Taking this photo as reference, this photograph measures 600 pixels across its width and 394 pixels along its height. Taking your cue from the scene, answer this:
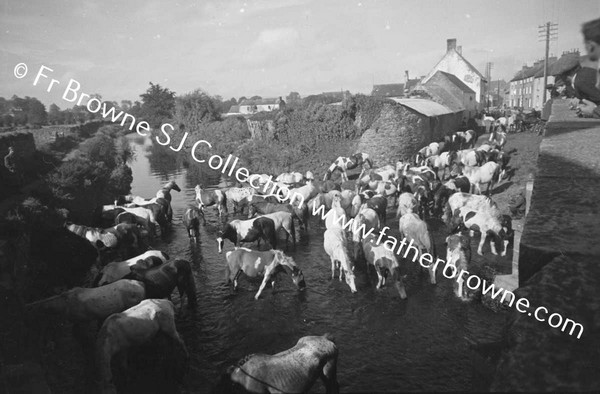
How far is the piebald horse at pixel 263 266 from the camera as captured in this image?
1020cm

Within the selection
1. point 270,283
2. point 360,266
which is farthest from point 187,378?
point 360,266

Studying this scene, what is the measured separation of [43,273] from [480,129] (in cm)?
4099

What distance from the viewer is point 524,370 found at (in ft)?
4.33

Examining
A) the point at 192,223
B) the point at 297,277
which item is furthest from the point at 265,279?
the point at 192,223

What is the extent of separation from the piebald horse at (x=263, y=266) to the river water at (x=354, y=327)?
0.52m

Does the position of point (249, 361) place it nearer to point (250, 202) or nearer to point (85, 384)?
point (85, 384)

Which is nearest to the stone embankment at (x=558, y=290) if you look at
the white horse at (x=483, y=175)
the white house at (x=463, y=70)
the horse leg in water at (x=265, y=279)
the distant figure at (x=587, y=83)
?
the distant figure at (x=587, y=83)

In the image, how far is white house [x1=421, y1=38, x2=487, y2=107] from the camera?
170 feet

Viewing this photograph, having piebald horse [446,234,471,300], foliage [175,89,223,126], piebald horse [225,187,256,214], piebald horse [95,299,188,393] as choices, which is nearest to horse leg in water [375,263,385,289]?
piebald horse [446,234,471,300]

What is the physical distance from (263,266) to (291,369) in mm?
4745

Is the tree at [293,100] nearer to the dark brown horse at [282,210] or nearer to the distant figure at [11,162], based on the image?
the dark brown horse at [282,210]

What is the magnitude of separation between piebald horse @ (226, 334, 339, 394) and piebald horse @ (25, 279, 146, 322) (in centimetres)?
390

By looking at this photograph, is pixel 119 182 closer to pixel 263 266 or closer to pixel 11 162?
pixel 11 162

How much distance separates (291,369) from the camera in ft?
18.6
